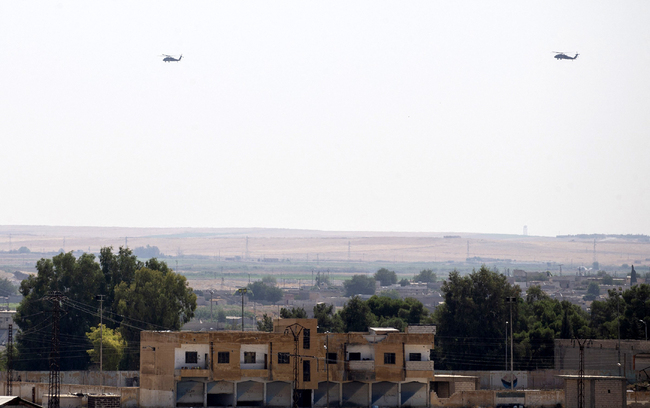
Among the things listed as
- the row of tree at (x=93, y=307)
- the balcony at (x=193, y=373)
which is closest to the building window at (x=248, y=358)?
the balcony at (x=193, y=373)

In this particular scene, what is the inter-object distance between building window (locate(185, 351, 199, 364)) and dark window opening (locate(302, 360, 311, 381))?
6232 mm

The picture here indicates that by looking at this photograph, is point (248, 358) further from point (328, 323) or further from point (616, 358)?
point (616, 358)

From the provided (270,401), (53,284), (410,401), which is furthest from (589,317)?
(53,284)

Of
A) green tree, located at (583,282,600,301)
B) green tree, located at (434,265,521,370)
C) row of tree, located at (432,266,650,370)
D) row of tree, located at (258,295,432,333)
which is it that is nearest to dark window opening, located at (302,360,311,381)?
row of tree, located at (258,295,432,333)

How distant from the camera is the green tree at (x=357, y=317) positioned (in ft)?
253

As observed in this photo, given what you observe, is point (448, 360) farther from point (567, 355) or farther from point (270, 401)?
point (270, 401)

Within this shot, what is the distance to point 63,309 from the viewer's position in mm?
71938

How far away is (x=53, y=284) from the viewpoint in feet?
251

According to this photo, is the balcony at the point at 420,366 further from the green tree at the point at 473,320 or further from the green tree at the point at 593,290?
the green tree at the point at 593,290

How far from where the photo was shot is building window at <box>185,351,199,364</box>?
180ft

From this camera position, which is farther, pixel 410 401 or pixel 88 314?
pixel 88 314

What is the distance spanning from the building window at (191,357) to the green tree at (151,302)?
1605 centimetres

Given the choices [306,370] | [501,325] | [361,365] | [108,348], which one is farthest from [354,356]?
[501,325]

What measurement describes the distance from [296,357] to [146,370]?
9.21 meters
